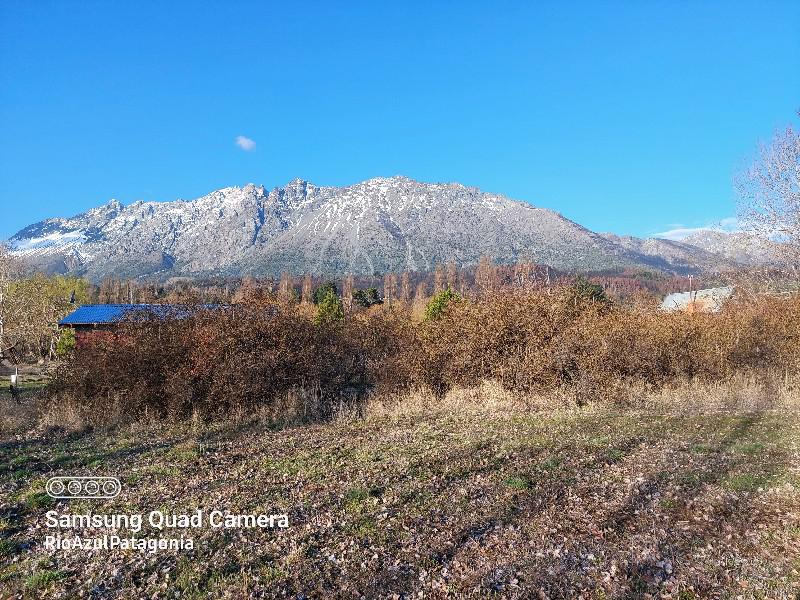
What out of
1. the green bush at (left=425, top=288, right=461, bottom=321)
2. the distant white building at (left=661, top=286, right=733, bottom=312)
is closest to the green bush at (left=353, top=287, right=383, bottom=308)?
the green bush at (left=425, top=288, right=461, bottom=321)

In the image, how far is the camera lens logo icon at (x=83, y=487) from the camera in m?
7.72

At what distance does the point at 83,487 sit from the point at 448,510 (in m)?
5.88

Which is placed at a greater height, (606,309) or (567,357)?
(606,309)

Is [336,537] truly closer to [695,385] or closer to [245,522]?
[245,522]

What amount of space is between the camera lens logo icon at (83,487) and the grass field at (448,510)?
0.18 metres

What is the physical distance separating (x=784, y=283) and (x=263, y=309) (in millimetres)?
13318

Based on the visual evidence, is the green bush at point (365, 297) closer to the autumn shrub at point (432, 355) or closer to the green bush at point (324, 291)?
the green bush at point (324, 291)

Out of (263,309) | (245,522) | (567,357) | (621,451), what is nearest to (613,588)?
(245,522)

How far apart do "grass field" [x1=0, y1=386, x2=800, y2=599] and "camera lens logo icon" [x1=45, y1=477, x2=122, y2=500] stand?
0.57 ft

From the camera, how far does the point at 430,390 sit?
16.6 meters

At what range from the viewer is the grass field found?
4887mm

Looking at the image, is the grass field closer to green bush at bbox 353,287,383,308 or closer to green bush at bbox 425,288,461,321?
green bush at bbox 425,288,461,321

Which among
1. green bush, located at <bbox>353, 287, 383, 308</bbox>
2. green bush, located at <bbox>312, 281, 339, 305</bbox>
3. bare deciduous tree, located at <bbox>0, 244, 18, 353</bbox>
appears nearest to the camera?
bare deciduous tree, located at <bbox>0, 244, 18, 353</bbox>

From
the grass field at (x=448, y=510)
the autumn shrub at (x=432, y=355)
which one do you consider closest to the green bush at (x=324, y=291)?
the autumn shrub at (x=432, y=355)
